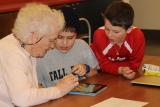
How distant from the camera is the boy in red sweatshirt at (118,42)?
2361mm

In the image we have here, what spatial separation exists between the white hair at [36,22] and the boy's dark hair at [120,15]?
660 mm

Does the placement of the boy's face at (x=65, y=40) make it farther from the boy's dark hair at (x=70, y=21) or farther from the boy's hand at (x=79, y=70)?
the boy's hand at (x=79, y=70)

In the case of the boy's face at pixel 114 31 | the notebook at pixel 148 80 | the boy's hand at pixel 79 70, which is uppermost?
the boy's face at pixel 114 31

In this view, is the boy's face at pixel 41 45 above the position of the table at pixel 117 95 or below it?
above

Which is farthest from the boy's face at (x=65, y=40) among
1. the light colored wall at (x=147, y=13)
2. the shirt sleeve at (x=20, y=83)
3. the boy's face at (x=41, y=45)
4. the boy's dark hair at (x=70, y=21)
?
the light colored wall at (x=147, y=13)

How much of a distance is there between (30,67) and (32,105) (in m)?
0.22

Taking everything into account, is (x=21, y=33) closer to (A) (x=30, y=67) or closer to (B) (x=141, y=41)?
(A) (x=30, y=67)

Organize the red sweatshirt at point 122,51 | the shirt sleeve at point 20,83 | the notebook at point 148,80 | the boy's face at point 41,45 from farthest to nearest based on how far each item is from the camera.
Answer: the red sweatshirt at point 122,51, the notebook at point 148,80, the boy's face at point 41,45, the shirt sleeve at point 20,83

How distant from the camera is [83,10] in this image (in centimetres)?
495

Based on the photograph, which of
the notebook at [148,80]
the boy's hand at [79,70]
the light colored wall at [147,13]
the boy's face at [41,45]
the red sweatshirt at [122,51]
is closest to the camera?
the boy's face at [41,45]

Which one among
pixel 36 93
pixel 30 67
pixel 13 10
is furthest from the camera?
pixel 13 10

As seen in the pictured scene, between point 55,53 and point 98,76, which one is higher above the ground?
point 55,53

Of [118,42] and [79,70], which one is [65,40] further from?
[118,42]

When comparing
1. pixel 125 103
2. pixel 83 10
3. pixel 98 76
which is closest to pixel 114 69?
pixel 98 76
